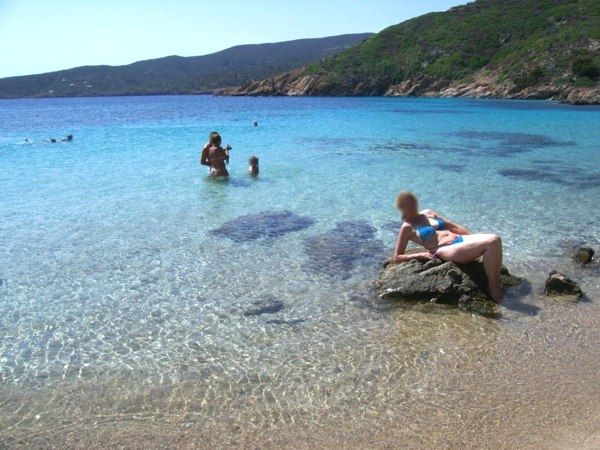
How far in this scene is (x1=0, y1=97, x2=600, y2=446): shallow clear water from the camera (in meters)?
5.37

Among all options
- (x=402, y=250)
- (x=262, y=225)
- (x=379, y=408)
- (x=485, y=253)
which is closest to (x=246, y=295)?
(x=402, y=250)

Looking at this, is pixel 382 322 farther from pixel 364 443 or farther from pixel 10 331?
pixel 10 331

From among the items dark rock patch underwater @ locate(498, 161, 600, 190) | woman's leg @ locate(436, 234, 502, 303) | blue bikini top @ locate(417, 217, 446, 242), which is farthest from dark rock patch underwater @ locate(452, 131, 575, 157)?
woman's leg @ locate(436, 234, 502, 303)

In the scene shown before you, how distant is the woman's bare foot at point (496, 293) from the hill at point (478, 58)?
5633 cm

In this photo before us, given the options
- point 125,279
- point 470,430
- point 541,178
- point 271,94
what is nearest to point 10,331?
point 125,279

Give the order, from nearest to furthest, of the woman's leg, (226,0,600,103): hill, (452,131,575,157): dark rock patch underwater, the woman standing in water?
the woman's leg < the woman standing in water < (452,131,575,157): dark rock patch underwater < (226,0,600,103): hill

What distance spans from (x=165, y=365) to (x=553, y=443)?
3925 mm

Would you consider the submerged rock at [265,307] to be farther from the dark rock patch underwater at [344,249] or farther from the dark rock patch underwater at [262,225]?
the dark rock patch underwater at [262,225]

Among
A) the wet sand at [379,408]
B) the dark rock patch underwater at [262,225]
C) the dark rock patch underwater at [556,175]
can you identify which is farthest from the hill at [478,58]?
the wet sand at [379,408]

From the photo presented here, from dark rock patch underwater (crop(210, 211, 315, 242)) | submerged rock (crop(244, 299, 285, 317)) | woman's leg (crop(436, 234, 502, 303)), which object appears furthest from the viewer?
dark rock patch underwater (crop(210, 211, 315, 242))

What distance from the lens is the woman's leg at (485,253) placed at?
7.50 metres

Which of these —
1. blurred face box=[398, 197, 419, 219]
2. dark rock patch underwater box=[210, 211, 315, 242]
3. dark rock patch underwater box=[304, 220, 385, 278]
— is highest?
blurred face box=[398, 197, 419, 219]

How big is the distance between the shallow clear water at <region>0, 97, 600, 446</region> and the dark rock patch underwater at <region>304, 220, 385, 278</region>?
5 cm

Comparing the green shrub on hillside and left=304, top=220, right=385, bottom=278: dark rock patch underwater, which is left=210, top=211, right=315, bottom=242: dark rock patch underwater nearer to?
left=304, top=220, right=385, bottom=278: dark rock patch underwater
